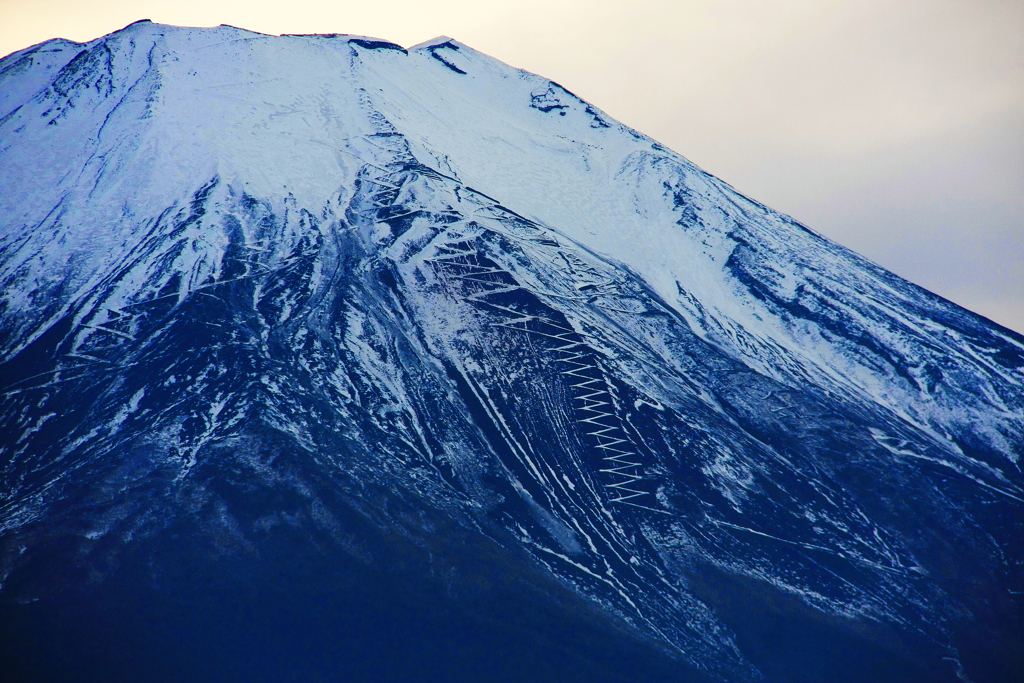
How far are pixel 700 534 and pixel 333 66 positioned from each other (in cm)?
5319

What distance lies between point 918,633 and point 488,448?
2343 centimetres

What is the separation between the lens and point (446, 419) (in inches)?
2092

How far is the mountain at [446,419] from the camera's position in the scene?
43.8 metres

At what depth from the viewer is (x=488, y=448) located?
172 ft

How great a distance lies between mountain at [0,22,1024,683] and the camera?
43.8 meters

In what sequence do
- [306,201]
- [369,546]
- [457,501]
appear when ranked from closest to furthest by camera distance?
[369,546] < [457,501] < [306,201]

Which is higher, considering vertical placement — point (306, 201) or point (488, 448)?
point (306, 201)

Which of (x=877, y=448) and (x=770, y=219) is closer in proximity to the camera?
(x=877, y=448)

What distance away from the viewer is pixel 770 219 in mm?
81125

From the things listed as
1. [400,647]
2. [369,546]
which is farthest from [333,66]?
[400,647]

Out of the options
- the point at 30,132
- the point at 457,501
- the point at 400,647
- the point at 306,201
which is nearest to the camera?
the point at 400,647

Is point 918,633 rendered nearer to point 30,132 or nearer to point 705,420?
point 705,420

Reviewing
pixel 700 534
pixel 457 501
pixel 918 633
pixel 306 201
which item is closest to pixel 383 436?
pixel 457 501

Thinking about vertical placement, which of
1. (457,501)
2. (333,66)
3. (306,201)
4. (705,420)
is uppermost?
(333,66)
